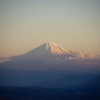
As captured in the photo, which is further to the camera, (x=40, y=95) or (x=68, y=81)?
(x=68, y=81)

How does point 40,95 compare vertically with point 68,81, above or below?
below

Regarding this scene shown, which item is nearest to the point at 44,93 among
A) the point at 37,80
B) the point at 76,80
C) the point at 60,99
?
the point at 60,99

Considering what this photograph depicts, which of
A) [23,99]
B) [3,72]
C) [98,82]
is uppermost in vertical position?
[3,72]

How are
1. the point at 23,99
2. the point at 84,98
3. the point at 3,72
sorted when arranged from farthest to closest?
the point at 3,72
the point at 84,98
the point at 23,99

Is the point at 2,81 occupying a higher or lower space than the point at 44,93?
higher

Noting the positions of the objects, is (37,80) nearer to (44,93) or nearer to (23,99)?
(44,93)

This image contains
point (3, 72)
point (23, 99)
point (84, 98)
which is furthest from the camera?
point (3, 72)

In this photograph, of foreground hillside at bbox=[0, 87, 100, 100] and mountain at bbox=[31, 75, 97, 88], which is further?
mountain at bbox=[31, 75, 97, 88]

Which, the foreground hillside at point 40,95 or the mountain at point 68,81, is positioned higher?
the mountain at point 68,81

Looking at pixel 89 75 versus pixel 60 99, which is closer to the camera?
pixel 60 99

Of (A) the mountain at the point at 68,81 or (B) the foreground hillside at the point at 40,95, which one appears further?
(A) the mountain at the point at 68,81

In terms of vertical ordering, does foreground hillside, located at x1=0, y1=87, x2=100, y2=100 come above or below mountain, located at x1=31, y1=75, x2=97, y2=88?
below
